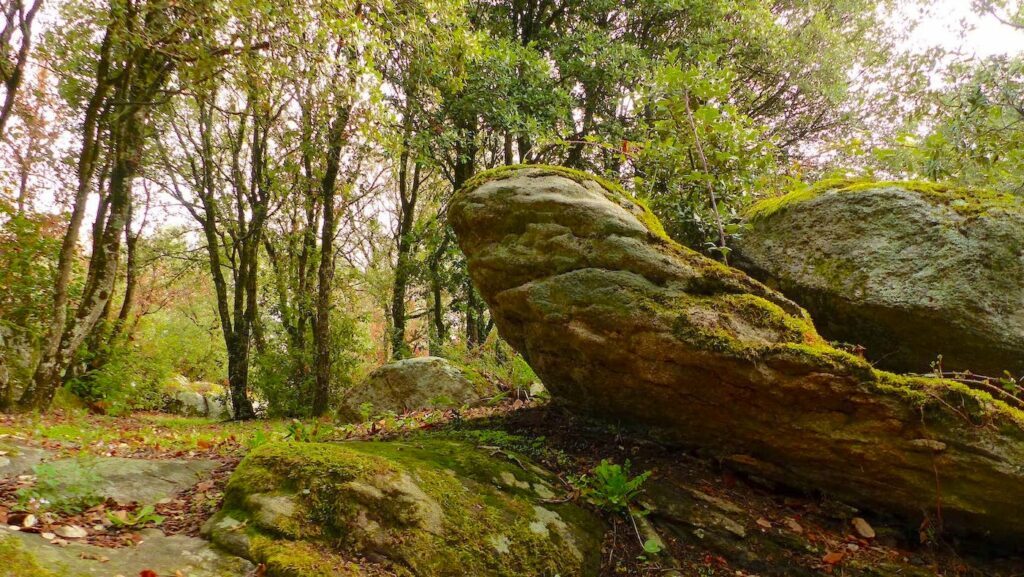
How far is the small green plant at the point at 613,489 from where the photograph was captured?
4.03m

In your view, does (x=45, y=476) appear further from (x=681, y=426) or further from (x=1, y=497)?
(x=681, y=426)

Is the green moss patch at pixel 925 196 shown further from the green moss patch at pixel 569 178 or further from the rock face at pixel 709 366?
the rock face at pixel 709 366

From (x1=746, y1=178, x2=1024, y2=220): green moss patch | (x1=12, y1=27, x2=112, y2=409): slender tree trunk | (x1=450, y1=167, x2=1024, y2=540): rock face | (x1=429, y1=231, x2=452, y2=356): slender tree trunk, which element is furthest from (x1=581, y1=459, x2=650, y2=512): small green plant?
(x1=429, y1=231, x2=452, y2=356): slender tree trunk

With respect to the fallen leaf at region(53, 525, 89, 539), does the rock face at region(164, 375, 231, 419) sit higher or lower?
lower

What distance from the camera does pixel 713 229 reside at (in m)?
6.24

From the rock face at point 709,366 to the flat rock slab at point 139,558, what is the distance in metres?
3.14

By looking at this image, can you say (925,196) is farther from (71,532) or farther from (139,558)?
(71,532)

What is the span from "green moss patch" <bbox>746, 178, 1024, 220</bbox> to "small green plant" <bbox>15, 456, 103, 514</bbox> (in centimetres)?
696

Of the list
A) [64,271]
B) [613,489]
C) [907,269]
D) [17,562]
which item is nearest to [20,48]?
[64,271]

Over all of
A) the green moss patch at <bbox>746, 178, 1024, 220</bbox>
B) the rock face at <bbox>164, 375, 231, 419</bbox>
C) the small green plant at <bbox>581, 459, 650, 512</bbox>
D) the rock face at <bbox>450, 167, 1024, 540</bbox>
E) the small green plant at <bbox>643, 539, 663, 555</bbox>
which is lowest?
the rock face at <bbox>164, 375, 231, 419</bbox>

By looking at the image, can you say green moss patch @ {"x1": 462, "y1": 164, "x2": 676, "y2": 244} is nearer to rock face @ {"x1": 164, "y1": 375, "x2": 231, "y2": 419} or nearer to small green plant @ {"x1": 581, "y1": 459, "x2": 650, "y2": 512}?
small green plant @ {"x1": 581, "y1": 459, "x2": 650, "y2": 512}

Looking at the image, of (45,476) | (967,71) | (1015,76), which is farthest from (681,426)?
(967,71)

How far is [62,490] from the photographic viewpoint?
3.24 metres

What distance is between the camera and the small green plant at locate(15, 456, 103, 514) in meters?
3.07
